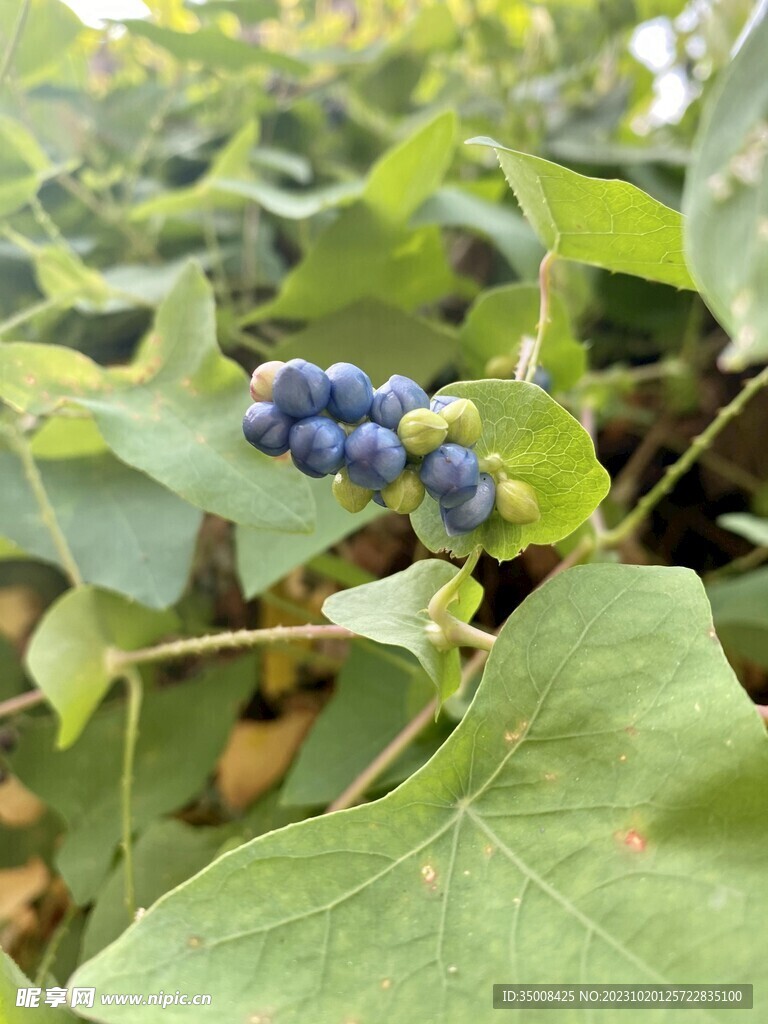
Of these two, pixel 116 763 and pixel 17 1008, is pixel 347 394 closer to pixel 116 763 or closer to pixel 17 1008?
pixel 17 1008

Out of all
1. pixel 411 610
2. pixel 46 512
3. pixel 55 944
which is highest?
pixel 411 610

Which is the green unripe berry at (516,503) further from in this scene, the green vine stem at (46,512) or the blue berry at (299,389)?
the green vine stem at (46,512)

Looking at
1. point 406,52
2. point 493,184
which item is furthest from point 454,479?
point 406,52

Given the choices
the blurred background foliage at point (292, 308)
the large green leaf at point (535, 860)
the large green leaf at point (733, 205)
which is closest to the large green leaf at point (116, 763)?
the blurred background foliage at point (292, 308)

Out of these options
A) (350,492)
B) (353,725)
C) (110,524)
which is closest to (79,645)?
(110,524)

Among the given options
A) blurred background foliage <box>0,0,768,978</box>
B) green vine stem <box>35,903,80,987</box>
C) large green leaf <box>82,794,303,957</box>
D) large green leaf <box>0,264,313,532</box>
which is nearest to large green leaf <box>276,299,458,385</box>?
blurred background foliage <box>0,0,768,978</box>

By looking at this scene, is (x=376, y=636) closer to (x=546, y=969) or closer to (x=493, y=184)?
(x=546, y=969)
